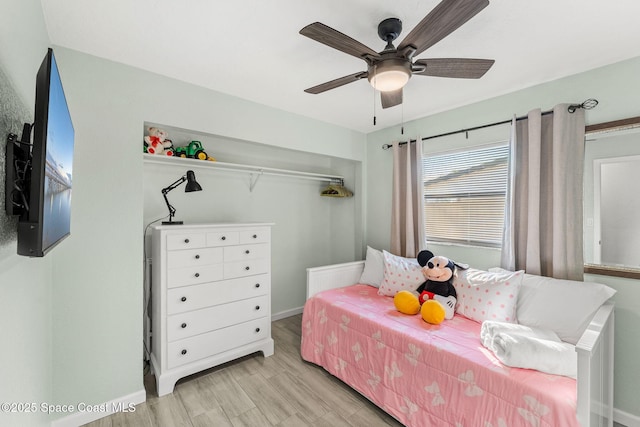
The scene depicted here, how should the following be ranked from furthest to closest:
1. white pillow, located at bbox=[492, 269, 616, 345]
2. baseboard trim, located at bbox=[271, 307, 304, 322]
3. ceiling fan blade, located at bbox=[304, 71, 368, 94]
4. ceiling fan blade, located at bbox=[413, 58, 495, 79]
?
baseboard trim, located at bbox=[271, 307, 304, 322] → white pillow, located at bbox=[492, 269, 616, 345] → ceiling fan blade, located at bbox=[304, 71, 368, 94] → ceiling fan blade, located at bbox=[413, 58, 495, 79]

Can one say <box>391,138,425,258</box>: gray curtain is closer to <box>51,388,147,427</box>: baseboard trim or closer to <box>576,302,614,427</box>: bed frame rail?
<box>576,302,614,427</box>: bed frame rail

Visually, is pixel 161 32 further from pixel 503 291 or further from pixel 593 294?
pixel 593 294

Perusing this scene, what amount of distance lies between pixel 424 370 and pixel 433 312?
440 mm

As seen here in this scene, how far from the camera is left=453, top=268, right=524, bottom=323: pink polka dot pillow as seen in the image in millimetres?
2029

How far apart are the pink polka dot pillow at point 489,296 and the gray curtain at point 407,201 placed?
0.77 m

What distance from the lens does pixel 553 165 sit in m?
2.14

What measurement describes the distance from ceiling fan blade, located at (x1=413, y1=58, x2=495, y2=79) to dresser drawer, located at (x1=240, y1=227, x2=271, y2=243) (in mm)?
1788

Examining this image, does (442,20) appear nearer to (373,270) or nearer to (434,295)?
(434,295)

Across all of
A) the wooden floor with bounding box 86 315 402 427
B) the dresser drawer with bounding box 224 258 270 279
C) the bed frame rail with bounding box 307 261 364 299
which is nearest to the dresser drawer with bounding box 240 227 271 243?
the dresser drawer with bounding box 224 258 270 279

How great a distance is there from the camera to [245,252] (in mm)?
2521

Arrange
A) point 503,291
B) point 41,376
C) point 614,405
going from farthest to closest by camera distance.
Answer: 1. point 503,291
2. point 614,405
3. point 41,376

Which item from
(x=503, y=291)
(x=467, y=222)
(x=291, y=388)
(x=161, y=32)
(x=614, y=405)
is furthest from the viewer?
(x=467, y=222)

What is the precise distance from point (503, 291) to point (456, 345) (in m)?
0.65

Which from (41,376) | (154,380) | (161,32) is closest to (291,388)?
(154,380)
